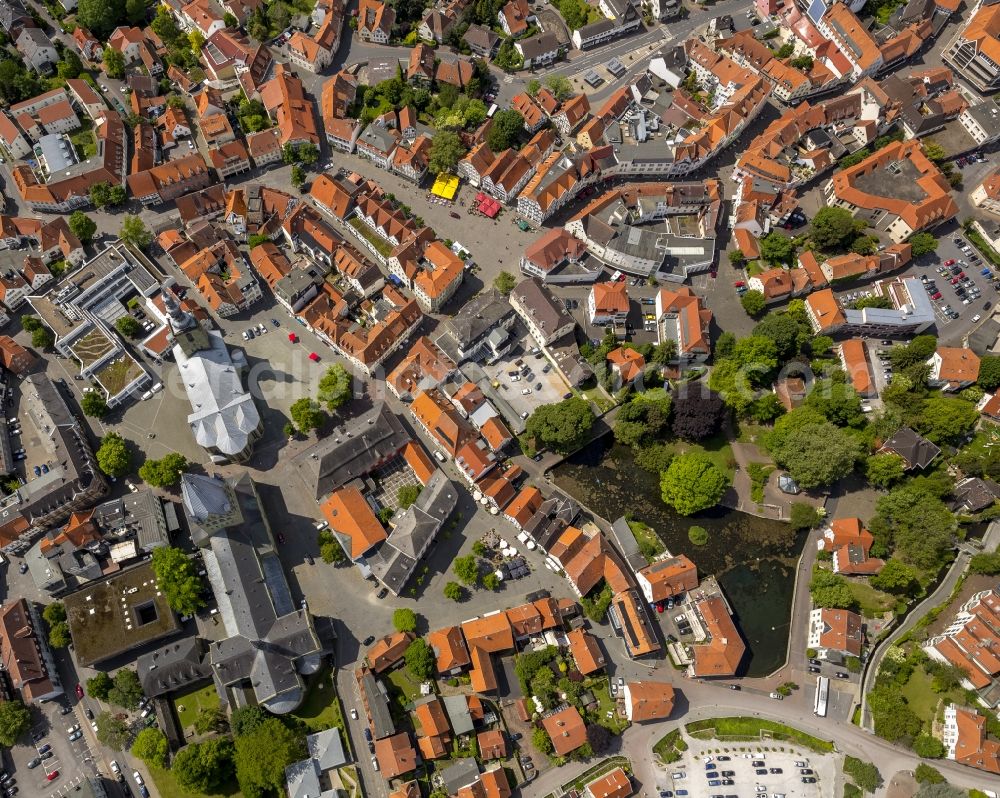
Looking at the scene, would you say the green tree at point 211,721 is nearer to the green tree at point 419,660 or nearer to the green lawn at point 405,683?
the green lawn at point 405,683

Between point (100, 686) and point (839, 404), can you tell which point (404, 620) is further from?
point (839, 404)

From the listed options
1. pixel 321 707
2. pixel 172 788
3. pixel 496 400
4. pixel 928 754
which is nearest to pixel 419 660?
pixel 321 707

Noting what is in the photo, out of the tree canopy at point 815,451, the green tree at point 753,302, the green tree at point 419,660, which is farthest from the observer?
the green tree at point 753,302

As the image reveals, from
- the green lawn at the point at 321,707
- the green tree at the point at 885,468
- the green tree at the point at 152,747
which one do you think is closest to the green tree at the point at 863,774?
the green tree at the point at 885,468

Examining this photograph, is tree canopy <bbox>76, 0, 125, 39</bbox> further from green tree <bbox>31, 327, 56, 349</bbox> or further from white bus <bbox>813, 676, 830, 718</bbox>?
white bus <bbox>813, 676, 830, 718</bbox>

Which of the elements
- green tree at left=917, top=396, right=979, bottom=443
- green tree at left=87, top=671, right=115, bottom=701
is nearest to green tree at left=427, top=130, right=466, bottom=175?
green tree at left=917, top=396, right=979, bottom=443

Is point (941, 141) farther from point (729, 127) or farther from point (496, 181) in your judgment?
point (496, 181)
